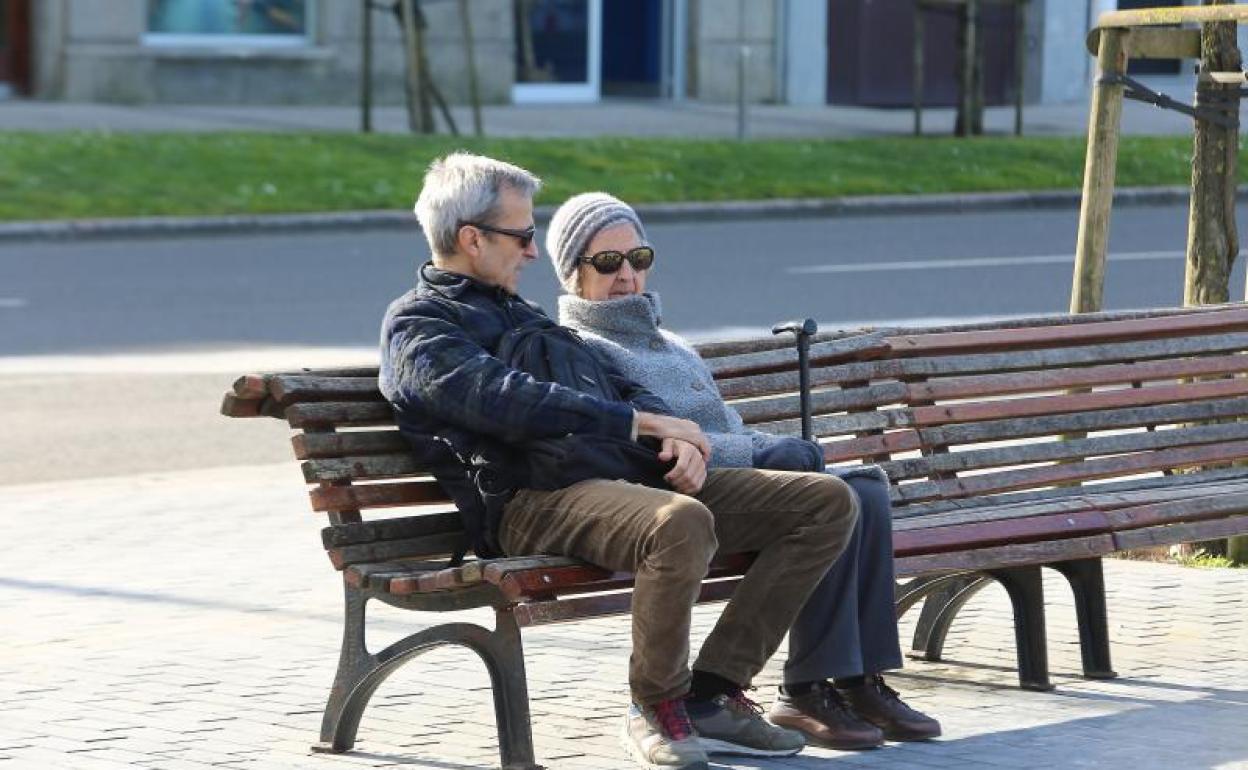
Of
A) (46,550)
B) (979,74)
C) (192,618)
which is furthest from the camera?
(979,74)

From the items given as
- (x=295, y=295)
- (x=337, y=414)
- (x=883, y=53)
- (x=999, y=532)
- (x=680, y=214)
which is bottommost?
(x=295, y=295)

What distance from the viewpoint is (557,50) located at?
29.7 m

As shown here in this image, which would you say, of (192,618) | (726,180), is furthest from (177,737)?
(726,180)

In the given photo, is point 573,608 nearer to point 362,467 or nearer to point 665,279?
point 362,467

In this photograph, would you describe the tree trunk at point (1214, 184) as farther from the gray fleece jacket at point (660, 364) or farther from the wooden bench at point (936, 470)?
the gray fleece jacket at point (660, 364)

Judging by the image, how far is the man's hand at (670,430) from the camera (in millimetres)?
5898

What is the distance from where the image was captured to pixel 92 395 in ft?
39.2

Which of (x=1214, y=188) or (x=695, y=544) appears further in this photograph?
(x=1214, y=188)

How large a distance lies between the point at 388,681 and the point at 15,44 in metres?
21.0

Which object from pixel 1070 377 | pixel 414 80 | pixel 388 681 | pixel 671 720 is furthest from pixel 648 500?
pixel 414 80

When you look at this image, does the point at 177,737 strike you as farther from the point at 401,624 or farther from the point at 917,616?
the point at 917,616

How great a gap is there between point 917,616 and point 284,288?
8.89 metres

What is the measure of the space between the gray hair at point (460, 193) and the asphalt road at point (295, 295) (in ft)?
14.7

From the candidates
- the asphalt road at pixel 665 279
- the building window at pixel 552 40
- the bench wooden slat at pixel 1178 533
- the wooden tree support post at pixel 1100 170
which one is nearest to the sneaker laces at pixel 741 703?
the bench wooden slat at pixel 1178 533
